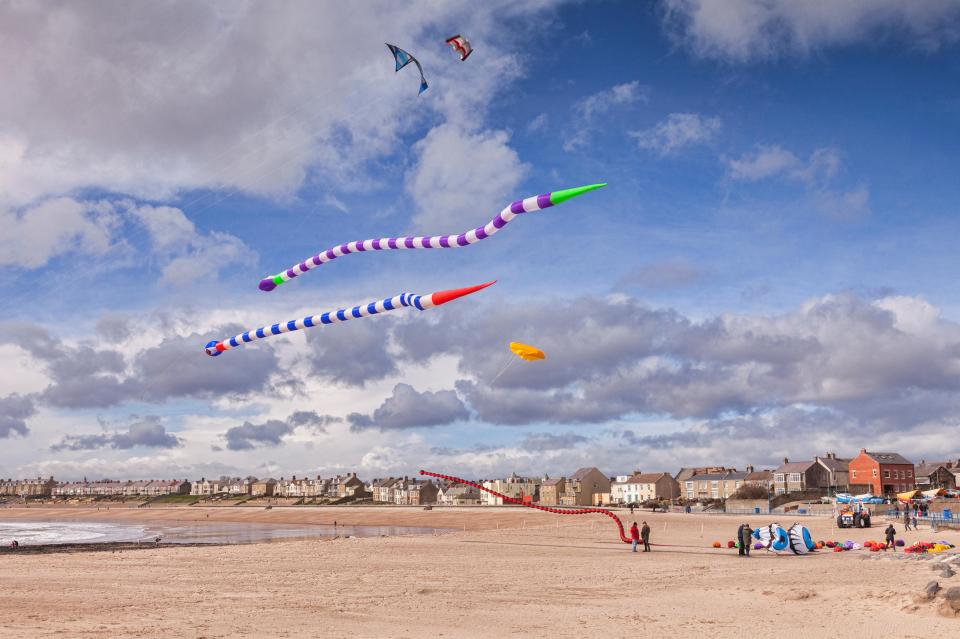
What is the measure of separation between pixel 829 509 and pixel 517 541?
33.0 meters

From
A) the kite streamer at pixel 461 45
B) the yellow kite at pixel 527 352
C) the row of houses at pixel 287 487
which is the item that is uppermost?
the kite streamer at pixel 461 45

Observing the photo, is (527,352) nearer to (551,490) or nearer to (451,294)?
(451,294)

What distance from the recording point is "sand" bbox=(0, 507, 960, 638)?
1319 cm

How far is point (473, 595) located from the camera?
17.3 m

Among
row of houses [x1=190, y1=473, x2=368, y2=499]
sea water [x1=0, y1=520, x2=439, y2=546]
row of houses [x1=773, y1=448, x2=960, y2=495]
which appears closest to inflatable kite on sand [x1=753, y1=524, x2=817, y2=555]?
sea water [x1=0, y1=520, x2=439, y2=546]

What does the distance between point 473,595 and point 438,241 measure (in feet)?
32.6

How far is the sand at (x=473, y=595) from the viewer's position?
43.3ft

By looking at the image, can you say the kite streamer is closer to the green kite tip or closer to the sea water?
the green kite tip

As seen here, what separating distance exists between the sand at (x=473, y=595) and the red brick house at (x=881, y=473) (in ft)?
223

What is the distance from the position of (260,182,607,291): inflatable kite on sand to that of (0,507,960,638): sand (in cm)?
897

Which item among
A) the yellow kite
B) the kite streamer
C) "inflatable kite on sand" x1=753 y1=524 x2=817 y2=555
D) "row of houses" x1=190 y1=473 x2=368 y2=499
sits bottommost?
"row of houses" x1=190 y1=473 x2=368 y2=499

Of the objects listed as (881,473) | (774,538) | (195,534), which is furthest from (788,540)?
(881,473)

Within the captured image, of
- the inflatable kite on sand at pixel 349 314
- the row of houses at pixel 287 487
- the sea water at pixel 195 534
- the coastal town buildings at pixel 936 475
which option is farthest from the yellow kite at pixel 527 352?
the row of houses at pixel 287 487

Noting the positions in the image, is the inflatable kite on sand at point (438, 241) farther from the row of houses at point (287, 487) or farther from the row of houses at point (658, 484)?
the row of houses at point (287, 487)
